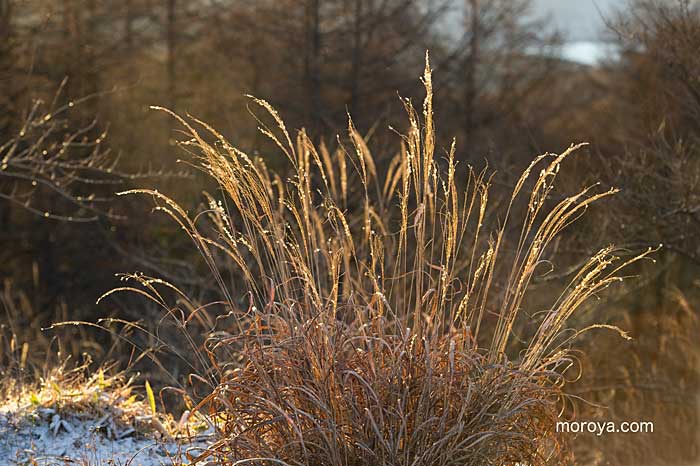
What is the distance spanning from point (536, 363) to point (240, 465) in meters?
1.23

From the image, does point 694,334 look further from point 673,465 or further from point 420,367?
point 420,367

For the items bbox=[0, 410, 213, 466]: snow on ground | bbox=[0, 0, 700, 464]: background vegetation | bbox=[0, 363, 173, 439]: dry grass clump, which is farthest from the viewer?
bbox=[0, 0, 700, 464]: background vegetation

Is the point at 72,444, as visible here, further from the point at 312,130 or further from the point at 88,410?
the point at 312,130

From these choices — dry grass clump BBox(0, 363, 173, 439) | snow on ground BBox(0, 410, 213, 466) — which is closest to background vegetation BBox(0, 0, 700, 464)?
dry grass clump BBox(0, 363, 173, 439)

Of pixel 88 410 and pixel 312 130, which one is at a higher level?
pixel 312 130

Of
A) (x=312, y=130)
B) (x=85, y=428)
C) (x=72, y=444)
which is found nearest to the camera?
(x=72, y=444)

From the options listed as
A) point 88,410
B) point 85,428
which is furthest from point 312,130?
point 85,428

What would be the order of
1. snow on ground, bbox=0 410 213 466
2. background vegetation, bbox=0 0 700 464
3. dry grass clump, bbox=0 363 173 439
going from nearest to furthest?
1. snow on ground, bbox=0 410 213 466
2. dry grass clump, bbox=0 363 173 439
3. background vegetation, bbox=0 0 700 464

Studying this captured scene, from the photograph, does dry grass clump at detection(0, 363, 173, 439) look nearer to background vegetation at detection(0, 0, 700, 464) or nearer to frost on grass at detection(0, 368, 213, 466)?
frost on grass at detection(0, 368, 213, 466)

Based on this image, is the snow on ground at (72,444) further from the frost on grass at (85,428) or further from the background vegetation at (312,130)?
the background vegetation at (312,130)

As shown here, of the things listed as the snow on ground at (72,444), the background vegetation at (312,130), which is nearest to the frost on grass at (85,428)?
the snow on ground at (72,444)

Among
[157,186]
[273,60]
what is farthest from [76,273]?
[273,60]

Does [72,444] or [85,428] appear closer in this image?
[72,444]

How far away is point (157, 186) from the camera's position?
11.7 meters
